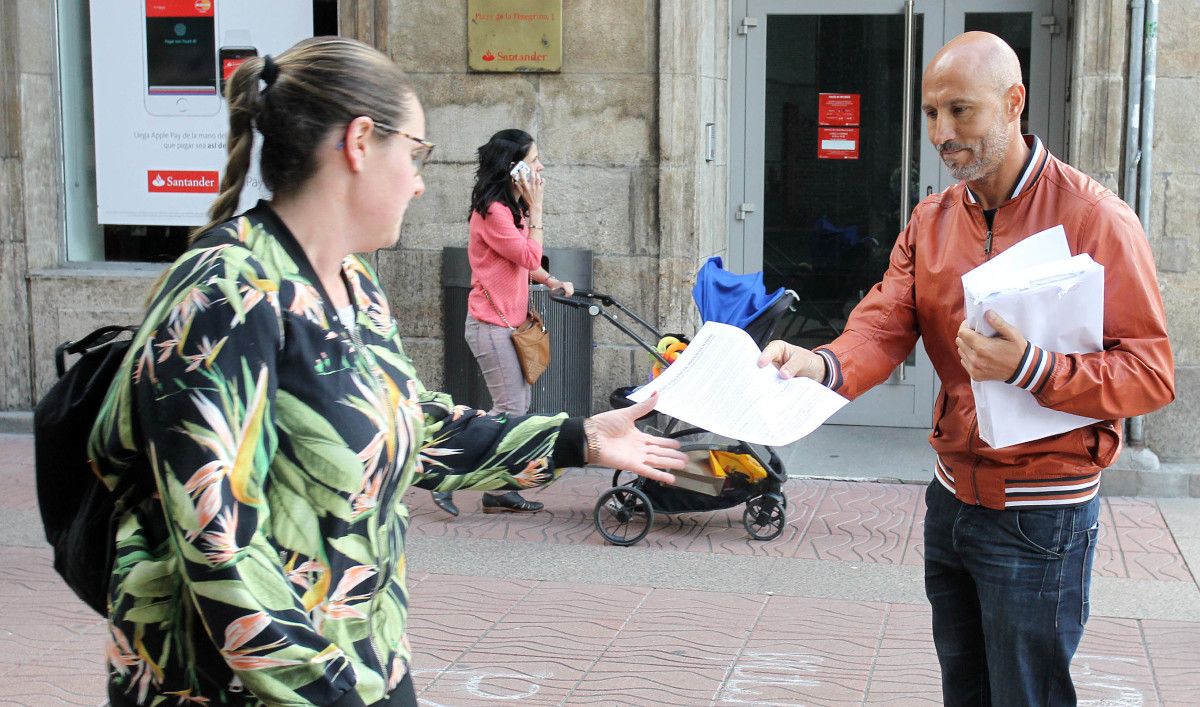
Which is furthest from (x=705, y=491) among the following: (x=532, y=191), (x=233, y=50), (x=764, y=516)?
(x=233, y=50)

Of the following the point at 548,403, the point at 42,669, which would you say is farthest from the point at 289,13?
the point at 42,669

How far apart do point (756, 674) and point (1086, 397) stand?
2.41 metres

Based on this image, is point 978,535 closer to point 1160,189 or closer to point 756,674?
point 756,674

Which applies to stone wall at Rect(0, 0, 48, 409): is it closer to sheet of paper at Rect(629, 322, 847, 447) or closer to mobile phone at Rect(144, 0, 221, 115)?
mobile phone at Rect(144, 0, 221, 115)

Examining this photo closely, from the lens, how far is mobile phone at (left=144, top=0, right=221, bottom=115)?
9367mm

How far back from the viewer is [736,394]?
3.14 m

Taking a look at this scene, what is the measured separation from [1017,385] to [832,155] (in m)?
6.57

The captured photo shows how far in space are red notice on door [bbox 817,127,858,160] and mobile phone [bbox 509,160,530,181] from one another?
8.93ft

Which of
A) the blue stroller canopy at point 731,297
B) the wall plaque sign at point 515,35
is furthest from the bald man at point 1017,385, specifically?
the wall plaque sign at point 515,35

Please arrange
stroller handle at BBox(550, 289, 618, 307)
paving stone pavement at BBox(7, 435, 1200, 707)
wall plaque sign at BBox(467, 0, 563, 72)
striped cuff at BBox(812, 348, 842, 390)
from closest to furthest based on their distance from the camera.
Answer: striped cuff at BBox(812, 348, 842, 390), paving stone pavement at BBox(7, 435, 1200, 707), stroller handle at BBox(550, 289, 618, 307), wall plaque sign at BBox(467, 0, 563, 72)

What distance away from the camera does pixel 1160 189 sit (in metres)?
7.94

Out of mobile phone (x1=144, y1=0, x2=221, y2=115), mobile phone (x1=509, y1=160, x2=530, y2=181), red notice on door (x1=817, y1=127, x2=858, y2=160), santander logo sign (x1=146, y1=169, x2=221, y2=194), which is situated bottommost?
santander logo sign (x1=146, y1=169, x2=221, y2=194)

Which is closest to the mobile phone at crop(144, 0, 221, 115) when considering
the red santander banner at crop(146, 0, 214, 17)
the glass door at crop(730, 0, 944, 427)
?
the red santander banner at crop(146, 0, 214, 17)

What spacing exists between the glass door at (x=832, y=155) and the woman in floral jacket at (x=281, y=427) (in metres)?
7.27
